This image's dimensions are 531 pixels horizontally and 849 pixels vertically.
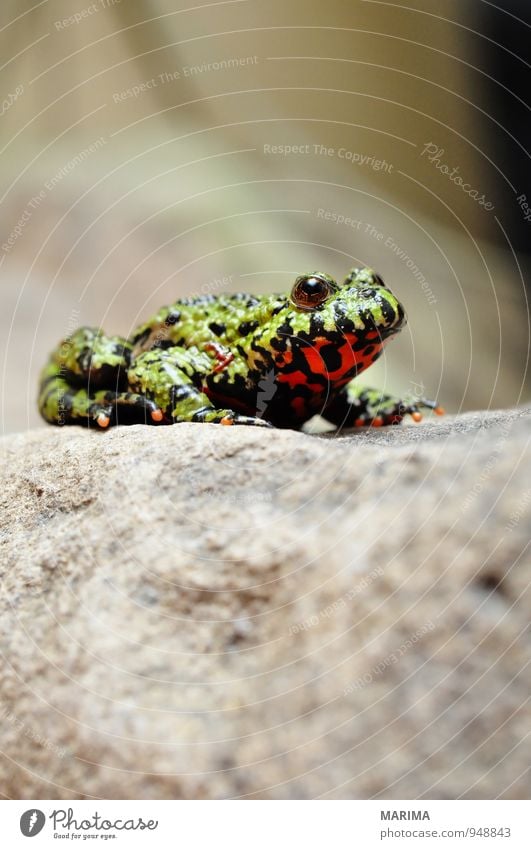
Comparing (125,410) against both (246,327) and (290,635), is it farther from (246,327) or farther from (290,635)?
(290,635)

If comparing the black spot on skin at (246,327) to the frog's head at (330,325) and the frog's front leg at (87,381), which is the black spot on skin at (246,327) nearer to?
the frog's head at (330,325)

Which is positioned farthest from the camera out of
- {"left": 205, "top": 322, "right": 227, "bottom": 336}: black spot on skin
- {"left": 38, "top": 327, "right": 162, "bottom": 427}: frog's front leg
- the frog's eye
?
{"left": 38, "top": 327, "right": 162, "bottom": 427}: frog's front leg

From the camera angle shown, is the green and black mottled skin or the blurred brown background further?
the blurred brown background

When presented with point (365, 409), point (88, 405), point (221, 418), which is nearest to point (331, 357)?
point (221, 418)

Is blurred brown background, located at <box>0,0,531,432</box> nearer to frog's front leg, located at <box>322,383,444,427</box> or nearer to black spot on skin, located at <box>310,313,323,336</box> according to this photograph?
frog's front leg, located at <box>322,383,444,427</box>

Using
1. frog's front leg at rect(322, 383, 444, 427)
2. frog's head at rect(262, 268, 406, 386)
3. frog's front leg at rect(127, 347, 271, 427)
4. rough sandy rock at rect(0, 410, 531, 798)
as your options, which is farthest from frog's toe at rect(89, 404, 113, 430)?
frog's front leg at rect(322, 383, 444, 427)

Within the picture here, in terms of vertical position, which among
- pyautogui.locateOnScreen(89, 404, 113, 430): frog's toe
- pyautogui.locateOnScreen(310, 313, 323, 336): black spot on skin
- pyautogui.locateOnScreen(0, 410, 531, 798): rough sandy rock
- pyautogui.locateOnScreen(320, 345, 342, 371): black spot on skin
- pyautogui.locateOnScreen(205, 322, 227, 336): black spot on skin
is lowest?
pyautogui.locateOnScreen(0, 410, 531, 798): rough sandy rock

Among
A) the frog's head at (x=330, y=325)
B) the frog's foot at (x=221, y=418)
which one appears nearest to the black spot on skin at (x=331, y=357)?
the frog's head at (x=330, y=325)
